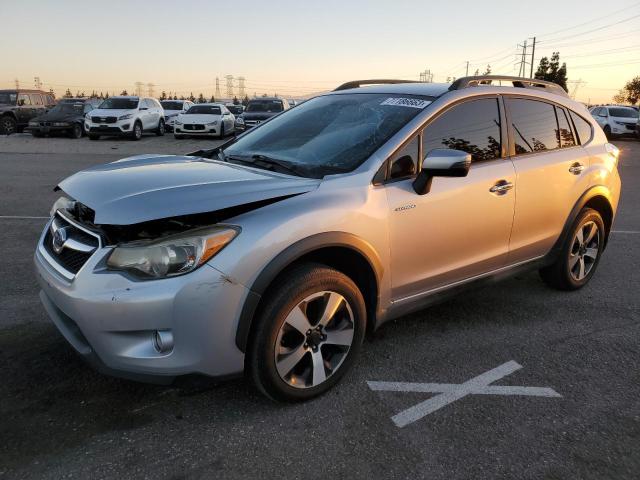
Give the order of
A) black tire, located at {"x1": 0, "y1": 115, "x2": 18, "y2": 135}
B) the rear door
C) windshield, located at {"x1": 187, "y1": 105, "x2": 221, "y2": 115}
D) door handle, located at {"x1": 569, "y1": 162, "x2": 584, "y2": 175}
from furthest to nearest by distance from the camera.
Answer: black tire, located at {"x1": 0, "y1": 115, "x2": 18, "y2": 135}
windshield, located at {"x1": 187, "y1": 105, "x2": 221, "y2": 115}
door handle, located at {"x1": 569, "y1": 162, "x2": 584, "y2": 175}
the rear door

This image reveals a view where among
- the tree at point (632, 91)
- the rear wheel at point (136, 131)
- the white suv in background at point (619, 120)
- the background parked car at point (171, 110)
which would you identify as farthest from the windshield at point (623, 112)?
the tree at point (632, 91)

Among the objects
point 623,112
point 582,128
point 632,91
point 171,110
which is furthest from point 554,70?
point 582,128

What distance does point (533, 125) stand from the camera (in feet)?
13.4

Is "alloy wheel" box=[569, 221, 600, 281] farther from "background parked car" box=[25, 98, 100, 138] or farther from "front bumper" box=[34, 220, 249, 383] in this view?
"background parked car" box=[25, 98, 100, 138]

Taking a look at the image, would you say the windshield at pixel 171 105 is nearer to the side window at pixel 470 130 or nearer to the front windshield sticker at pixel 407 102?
the front windshield sticker at pixel 407 102

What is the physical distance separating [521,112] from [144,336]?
3.10m

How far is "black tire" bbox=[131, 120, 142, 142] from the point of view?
2111 centimetres

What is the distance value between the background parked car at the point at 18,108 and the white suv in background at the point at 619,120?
86.1ft

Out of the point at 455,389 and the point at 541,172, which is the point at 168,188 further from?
the point at 541,172

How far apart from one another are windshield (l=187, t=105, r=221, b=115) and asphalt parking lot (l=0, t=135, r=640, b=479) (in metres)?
19.2

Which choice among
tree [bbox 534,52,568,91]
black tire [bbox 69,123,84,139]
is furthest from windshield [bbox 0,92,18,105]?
tree [bbox 534,52,568,91]

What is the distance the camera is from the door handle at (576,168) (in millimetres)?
4250

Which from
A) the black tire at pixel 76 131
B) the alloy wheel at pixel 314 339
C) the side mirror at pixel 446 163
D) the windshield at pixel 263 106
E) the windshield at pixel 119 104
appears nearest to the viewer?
the alloy wheel at pixel 314 339

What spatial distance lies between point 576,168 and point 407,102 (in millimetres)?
1725
